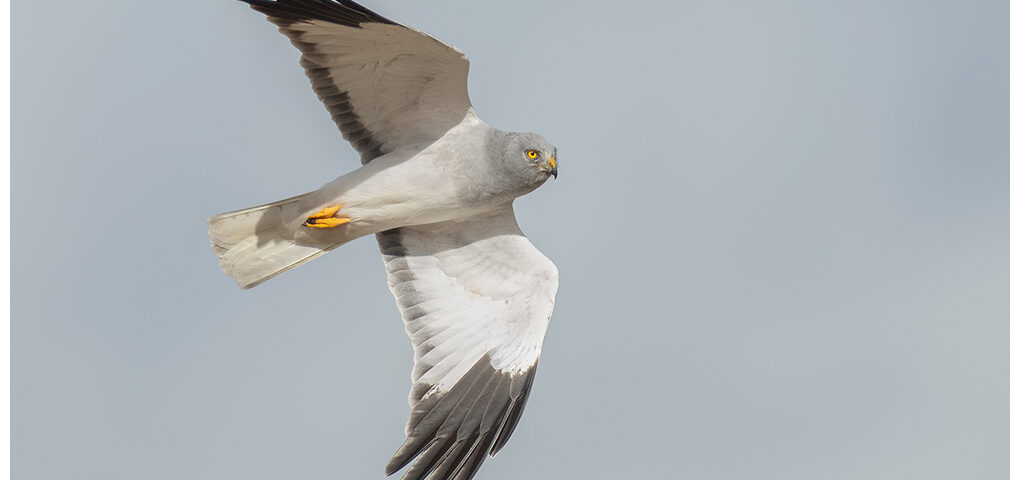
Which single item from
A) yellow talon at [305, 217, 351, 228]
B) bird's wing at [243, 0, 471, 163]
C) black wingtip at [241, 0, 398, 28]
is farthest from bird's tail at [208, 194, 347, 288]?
black wingtip at [241, 0, 398, 28]

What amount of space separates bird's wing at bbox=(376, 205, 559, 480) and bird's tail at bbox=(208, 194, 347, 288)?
1.02m

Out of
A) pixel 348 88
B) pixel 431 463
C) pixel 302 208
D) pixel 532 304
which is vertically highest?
pixel 348 88

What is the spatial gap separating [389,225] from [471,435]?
85.3 inches

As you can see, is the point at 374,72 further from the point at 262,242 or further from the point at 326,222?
the point at 262,242

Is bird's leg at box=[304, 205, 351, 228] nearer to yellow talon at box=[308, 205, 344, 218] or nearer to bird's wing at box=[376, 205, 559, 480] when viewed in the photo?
yellow talon at box=[308, 205, 344, 218]

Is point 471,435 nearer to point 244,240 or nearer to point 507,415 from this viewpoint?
point 507,415

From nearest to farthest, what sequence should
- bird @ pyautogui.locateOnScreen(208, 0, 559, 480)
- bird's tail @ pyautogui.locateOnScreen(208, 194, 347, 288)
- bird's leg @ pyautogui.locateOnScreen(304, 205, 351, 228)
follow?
bird @ pyautogui.locateOnScreen(208, 0, 559, 480) < bird's leg @ pyautogui.locateOnScreen(304, 205, 351, 228) < bird's tail @ pyautogui.locateOnScreen(208, 194, 347, 288)

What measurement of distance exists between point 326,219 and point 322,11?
204 centimetres

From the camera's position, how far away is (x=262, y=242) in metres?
13.4

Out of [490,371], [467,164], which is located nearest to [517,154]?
[467,164]

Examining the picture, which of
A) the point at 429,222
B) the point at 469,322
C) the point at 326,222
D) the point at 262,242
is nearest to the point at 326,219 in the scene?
the point at 326,222

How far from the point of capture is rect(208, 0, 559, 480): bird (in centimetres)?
1255

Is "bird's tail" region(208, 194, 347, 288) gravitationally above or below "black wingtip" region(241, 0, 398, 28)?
below

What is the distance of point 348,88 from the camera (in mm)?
12977
